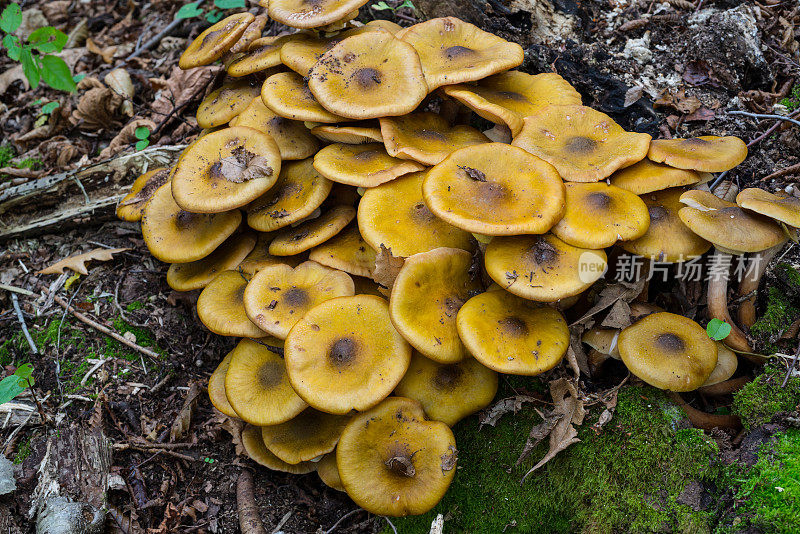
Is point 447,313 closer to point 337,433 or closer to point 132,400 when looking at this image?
point 337,433

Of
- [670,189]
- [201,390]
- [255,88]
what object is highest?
[670,189]

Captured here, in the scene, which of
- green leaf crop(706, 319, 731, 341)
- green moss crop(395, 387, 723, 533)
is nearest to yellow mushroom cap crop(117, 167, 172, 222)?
green moss crop(395, 387, 723, 533)

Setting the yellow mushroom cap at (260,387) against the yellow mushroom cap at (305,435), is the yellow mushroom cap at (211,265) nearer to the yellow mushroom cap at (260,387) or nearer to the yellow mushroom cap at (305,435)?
the yellow mushroom cap at (260,387)

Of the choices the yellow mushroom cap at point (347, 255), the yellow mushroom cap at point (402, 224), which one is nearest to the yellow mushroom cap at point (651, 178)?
the yellow mushroom cap at point (402, 224)

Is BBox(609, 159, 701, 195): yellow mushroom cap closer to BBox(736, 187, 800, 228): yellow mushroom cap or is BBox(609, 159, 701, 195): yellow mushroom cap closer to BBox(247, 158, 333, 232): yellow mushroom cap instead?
BBox(736, 187, 800, 228): yellow mushroom cap

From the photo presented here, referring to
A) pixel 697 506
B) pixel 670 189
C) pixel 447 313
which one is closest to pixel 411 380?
pixel 447 313
